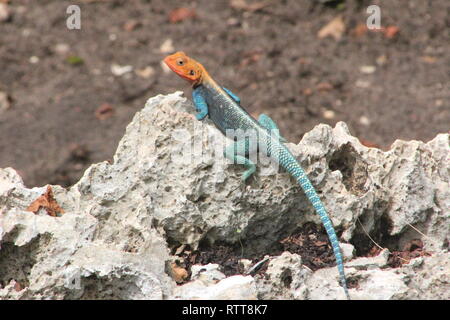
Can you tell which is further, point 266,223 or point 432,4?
point 432,4

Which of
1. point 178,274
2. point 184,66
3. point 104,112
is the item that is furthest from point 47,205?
point 104,112

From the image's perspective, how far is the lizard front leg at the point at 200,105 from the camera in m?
3.78

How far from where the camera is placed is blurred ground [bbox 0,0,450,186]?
6918 millimetres

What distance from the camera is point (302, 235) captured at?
137 inches

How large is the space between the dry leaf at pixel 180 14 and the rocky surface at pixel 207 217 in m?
5.06

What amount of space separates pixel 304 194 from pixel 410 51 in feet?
16.2

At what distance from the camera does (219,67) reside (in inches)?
301

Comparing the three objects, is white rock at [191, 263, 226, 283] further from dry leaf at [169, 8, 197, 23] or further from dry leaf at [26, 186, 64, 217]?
dry leaf at [169, 8, 197, 23]

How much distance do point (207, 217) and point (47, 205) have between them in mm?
848

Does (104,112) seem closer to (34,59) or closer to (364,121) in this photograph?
(34,59)

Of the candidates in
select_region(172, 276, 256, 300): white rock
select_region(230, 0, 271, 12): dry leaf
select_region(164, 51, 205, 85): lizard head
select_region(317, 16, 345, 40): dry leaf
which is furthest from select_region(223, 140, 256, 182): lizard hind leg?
select_region(230, 0, 271, 12): dry leaf

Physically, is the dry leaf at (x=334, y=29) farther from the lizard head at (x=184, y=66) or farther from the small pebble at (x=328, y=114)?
the lizard head at (x=184, y=66)

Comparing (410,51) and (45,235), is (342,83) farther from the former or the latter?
(45,235)
